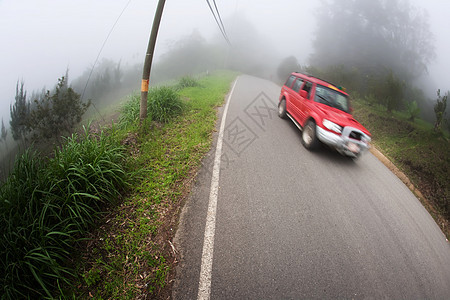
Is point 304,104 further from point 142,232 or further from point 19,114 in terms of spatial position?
point 19,114

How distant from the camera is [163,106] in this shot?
5957mm

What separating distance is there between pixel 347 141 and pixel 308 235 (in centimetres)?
254

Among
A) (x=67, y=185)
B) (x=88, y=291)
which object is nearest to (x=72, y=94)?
(x=67, y=185)

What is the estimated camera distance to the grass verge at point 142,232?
1672 millimetres

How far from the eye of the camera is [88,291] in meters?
1.63

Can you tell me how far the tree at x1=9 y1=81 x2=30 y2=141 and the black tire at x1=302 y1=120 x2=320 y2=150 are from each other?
35.3 feet

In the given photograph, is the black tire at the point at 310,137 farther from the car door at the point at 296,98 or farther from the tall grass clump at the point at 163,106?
the tall grass clump at the point at 163,106

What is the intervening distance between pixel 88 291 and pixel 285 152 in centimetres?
414

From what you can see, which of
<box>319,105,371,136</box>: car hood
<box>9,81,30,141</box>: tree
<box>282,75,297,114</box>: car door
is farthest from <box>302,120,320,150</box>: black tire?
<box>9,81,30,141</box>: tree

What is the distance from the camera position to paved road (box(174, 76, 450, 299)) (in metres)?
1.86

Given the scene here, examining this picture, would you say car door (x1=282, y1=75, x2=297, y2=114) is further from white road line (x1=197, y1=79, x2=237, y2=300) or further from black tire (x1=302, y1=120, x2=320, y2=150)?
white road line (x1=197, y1=79, x2=237, y2=300)

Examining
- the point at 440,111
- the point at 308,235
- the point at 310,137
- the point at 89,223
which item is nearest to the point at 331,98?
the point at 310,137

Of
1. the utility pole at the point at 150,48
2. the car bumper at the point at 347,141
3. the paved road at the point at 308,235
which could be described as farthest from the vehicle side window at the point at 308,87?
the utility pole at the point at 150,48

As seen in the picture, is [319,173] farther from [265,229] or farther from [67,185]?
[67,185]
